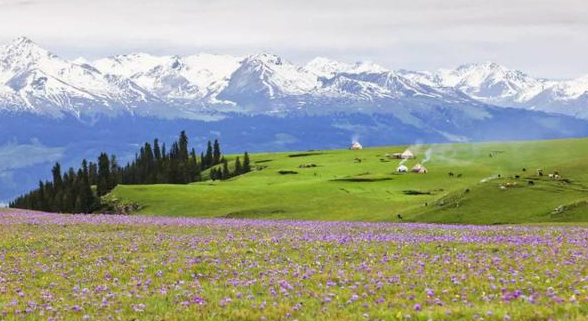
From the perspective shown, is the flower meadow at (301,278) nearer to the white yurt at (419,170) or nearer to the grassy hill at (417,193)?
the grassy hill at (417,193)

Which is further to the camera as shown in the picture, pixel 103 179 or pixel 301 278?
pixel 103 179

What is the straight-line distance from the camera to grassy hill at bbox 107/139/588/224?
65.6 m

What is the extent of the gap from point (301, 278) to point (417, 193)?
84.9m

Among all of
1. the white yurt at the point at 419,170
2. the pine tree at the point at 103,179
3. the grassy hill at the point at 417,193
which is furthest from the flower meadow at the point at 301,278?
the pine tree at the point at 103,179

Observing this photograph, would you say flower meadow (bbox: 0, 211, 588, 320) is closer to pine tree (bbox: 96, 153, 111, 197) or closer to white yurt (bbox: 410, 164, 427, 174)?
white yurt (bbox: 410, 164, 427, 174)

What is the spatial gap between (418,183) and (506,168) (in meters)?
24.5

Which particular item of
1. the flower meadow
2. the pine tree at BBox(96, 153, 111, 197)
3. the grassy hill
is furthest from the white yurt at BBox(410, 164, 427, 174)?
the flower meadow

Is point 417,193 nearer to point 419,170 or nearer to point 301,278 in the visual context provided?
point 419,170

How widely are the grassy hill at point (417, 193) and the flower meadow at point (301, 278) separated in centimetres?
3081

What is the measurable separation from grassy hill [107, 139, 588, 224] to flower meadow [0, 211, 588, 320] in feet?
101

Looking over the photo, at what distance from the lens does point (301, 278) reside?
2148 cm

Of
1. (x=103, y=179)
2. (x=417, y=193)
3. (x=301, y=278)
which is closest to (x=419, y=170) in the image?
(x=417, y=193)

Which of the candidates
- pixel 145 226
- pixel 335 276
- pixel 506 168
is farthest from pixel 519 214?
pixel 506 168

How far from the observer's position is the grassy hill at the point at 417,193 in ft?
215
